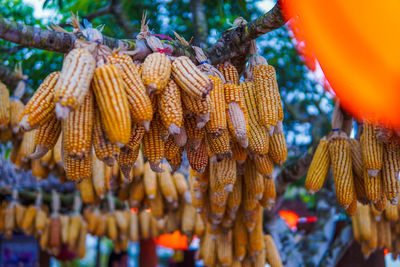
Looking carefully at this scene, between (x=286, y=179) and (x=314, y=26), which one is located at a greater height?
(x=314, y=26)

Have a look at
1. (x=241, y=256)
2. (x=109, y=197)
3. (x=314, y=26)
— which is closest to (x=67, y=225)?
(x=109, y=197)

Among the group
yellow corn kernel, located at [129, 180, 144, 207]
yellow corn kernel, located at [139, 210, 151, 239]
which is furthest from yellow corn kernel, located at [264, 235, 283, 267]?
yellow corn kernel, located at [139, 210, 151, 239]

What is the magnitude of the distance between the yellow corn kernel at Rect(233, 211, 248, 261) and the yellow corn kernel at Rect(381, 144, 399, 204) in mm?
1417

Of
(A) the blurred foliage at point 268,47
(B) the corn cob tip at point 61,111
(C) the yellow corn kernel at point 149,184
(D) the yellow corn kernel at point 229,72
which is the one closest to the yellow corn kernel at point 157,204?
(C) the yellow corn kernel at point 149,184

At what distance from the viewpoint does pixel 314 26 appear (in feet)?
6.57

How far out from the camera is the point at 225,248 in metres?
3.76

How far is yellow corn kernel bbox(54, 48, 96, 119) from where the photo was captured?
1.46 m

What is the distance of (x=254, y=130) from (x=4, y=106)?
2414 mm

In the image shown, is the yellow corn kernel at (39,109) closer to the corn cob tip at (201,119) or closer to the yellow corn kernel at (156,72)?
the yellow corn kernel at (156,72)

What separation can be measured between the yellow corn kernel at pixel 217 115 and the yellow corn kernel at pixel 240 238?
1773 mm

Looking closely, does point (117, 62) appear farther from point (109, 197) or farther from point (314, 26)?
point (109, 197)

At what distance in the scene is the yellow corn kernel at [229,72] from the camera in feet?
7.67

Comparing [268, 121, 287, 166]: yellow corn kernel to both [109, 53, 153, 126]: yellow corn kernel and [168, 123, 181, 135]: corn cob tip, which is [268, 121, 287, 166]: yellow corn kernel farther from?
[109, 53, 153, 126]: yellow corn kernel

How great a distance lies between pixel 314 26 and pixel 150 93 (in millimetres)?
949
